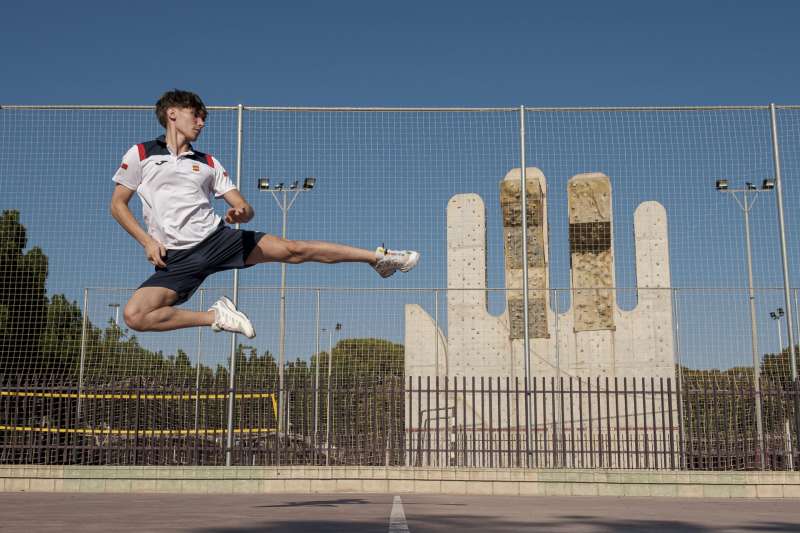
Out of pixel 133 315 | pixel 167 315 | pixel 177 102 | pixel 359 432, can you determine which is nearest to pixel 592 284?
pixel 359 432

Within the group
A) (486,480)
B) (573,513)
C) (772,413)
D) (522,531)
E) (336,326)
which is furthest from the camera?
(336,326)

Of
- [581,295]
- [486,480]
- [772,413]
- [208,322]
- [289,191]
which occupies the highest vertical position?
[289,191]

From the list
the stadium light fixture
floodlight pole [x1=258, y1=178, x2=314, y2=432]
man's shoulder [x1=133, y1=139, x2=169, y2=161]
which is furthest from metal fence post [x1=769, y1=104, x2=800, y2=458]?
man's shoulder [x1=133, y1=139, x2=169, y2=161]

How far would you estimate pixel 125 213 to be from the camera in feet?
14.9

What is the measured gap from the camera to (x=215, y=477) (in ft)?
34.4

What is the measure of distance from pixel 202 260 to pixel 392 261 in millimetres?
1268

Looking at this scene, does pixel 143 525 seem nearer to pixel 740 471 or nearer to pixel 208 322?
pixel 208 322

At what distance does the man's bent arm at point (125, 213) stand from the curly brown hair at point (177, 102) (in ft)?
1.68

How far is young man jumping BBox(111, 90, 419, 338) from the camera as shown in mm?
4383

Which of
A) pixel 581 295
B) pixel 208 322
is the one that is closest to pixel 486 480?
pixel 581 295

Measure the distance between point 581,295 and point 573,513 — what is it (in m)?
9.15

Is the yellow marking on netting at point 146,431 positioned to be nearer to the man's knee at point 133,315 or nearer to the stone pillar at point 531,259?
the stone pillar at point 531,259

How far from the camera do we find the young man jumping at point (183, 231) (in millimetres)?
4383

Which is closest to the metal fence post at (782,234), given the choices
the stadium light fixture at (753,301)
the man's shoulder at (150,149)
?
the stadium light fixture at (753,301)
